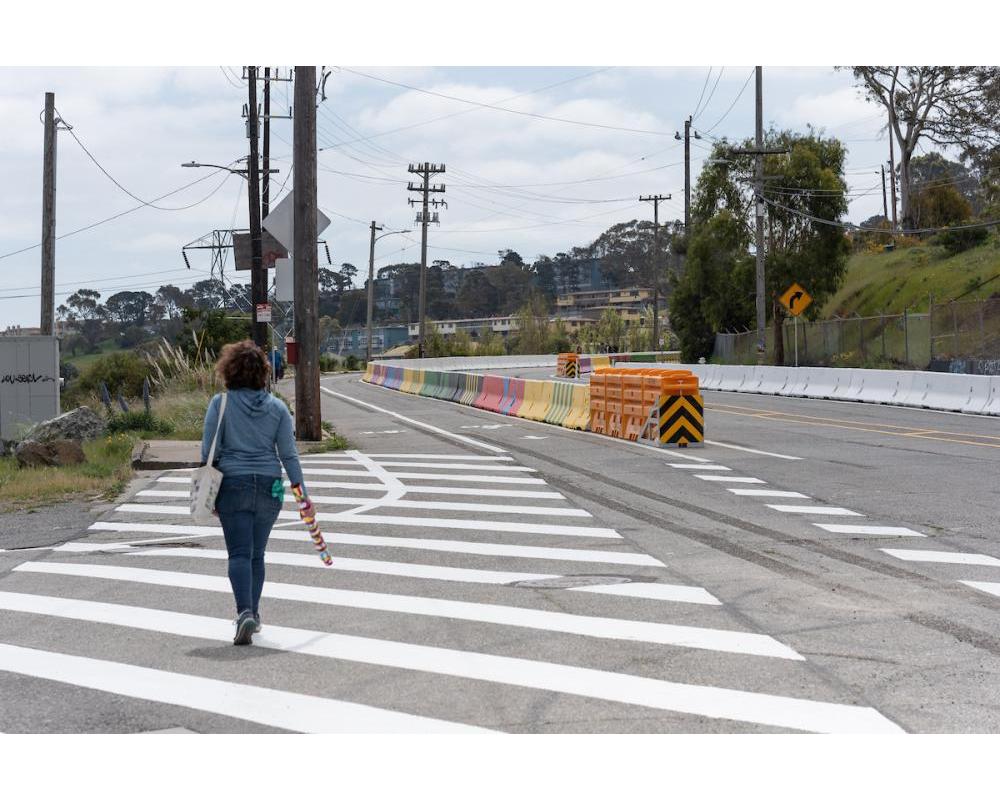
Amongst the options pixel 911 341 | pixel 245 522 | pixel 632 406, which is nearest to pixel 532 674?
pixel 245 522

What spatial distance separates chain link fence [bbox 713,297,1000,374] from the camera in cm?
3866

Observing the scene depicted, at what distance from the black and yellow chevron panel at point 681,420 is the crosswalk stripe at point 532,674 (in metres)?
13.2

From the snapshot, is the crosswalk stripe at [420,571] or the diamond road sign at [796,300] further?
the diamond road sign at [796,300]

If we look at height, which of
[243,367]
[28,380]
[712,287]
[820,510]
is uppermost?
[712,287]

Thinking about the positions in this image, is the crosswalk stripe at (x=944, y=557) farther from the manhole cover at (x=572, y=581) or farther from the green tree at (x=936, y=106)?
the green tree at (x=936, y=106)

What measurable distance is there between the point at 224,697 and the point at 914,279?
60.7 metres

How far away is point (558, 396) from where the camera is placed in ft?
91.4

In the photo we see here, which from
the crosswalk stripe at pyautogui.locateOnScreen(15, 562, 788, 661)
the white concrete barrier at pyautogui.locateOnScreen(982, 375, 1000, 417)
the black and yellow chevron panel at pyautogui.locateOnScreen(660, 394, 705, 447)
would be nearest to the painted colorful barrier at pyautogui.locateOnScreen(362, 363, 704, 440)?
the black and yellow chevron panel at pyautogui.locateOnScreen(660, 394, 705, 447)

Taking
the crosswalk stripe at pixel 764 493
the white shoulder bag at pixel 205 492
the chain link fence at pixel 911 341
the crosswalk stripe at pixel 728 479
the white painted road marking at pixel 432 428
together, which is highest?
the chain link fence at pixel 911 341

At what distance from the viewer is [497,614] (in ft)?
27.5

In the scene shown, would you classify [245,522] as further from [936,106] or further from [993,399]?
[936,106]

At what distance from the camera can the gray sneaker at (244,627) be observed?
7.55m

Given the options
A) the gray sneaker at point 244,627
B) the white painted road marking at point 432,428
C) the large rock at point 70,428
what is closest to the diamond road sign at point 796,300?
the white painted road marking at point 432,428

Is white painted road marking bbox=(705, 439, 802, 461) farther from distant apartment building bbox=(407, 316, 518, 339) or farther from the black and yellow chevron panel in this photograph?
distant apartment building bbox=(407, 316, 518, 339)
